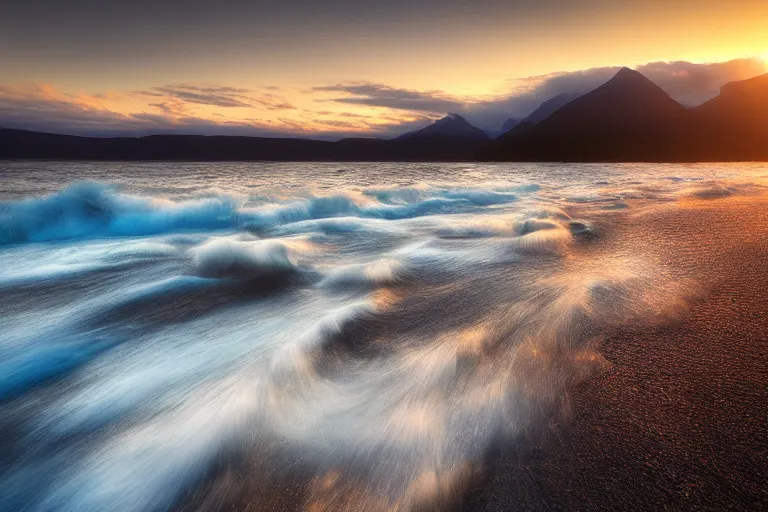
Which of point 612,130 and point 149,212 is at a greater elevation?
point 612,130

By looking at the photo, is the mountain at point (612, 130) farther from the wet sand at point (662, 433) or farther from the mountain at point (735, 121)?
the wet sand at point (662, 433)

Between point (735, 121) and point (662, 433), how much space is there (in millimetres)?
177370

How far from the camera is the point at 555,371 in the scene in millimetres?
2746

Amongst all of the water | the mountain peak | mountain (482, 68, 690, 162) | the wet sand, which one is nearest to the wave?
the water

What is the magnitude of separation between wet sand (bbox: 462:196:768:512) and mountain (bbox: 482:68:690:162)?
126m

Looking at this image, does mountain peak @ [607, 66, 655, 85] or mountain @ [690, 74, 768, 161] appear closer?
mountain @ [690, 74, 768, 161]

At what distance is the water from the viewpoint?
2.06 metres

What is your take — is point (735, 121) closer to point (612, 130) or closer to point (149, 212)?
point (612, 130)

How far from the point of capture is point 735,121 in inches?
4941

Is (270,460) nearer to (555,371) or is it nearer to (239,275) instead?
(555,371)

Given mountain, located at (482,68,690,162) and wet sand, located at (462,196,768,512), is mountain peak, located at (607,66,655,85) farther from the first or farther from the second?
wet sand, located at (462,196,768,512)

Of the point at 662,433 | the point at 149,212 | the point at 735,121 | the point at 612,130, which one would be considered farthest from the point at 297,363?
the point at 612,130

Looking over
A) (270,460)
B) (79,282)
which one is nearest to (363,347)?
(270,460)

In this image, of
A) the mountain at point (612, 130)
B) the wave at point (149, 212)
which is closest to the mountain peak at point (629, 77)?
the mountain at point (612, 130)
